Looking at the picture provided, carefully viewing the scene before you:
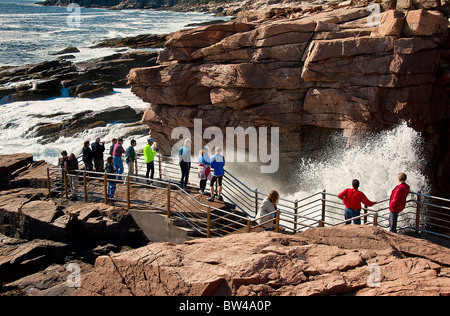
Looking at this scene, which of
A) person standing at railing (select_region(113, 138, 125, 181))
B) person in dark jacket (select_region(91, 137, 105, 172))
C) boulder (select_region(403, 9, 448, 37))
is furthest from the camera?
boulder (select_region(403, 9, 448, 37))

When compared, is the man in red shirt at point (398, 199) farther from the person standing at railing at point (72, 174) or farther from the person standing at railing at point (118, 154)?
the person standing at railing at point (72, 174)

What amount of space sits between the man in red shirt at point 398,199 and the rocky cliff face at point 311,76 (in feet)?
23.4

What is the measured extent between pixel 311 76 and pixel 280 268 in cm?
1152

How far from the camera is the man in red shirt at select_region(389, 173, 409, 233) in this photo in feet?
31.3

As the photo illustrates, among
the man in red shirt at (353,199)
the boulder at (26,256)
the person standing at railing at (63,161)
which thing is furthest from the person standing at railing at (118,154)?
the man in red shirt at (353,199)

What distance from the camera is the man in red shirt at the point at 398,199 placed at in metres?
9.55

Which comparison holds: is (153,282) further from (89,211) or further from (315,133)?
(315,133)

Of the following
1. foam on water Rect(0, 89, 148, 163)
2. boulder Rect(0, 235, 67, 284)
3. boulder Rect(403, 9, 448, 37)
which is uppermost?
boulder Rect(403, 9, 448, 37)

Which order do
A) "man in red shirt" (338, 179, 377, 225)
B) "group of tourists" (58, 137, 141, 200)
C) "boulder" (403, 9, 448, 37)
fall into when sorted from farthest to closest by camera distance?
1. "boulder" (403, 9, 448, 37)
2. "group of tourists" (58, 137, 141, 200)
3. "man in red shirt" (338, 179, 377, 225)

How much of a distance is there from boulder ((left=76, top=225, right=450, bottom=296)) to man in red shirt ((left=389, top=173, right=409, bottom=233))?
1.45 m

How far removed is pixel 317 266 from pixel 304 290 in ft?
2.24

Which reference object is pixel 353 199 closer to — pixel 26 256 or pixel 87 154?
pixel 26 256

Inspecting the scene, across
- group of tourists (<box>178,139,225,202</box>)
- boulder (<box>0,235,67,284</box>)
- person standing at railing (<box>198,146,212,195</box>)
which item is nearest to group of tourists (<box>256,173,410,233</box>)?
group of tourists (<box>178,139,225,202</box>)

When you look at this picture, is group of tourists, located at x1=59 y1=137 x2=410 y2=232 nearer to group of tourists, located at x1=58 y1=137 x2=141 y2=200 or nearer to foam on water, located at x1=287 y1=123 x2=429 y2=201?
group of tourists, located at x1=58 y1=137 x2=141 y2=200
